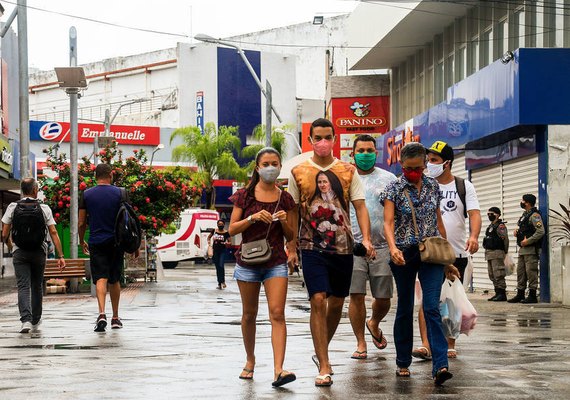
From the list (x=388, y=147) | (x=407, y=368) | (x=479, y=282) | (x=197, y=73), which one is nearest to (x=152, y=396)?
(x=407, y=368)

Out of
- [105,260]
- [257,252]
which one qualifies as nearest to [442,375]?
[257,252]

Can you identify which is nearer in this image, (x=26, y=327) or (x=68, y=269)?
(x=26, y=327)

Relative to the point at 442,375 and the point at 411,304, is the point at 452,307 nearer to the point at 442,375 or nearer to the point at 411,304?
the point at 411,304

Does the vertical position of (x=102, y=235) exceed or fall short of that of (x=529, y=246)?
it exceeds it

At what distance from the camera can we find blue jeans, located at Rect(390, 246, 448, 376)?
326 inches

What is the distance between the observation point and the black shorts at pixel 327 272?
8.35 meters

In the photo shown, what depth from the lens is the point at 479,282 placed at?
25641 mm

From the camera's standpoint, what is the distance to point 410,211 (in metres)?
8.59

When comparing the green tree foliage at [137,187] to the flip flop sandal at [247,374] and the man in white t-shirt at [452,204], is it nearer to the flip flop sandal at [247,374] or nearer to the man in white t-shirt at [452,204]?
the man in white t-shirt at [452,204]

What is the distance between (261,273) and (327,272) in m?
0.48

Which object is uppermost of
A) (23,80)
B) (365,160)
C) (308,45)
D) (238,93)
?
(308,45)

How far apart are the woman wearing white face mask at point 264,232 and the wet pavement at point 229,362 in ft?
1.59

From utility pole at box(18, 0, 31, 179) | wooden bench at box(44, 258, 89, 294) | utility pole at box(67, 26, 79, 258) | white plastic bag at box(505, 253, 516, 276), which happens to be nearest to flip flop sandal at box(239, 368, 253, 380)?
white plastic bag at box(505, 253, 516, 276)

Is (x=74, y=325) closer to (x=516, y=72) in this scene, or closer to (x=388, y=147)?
Result: (x=516, y=72)
